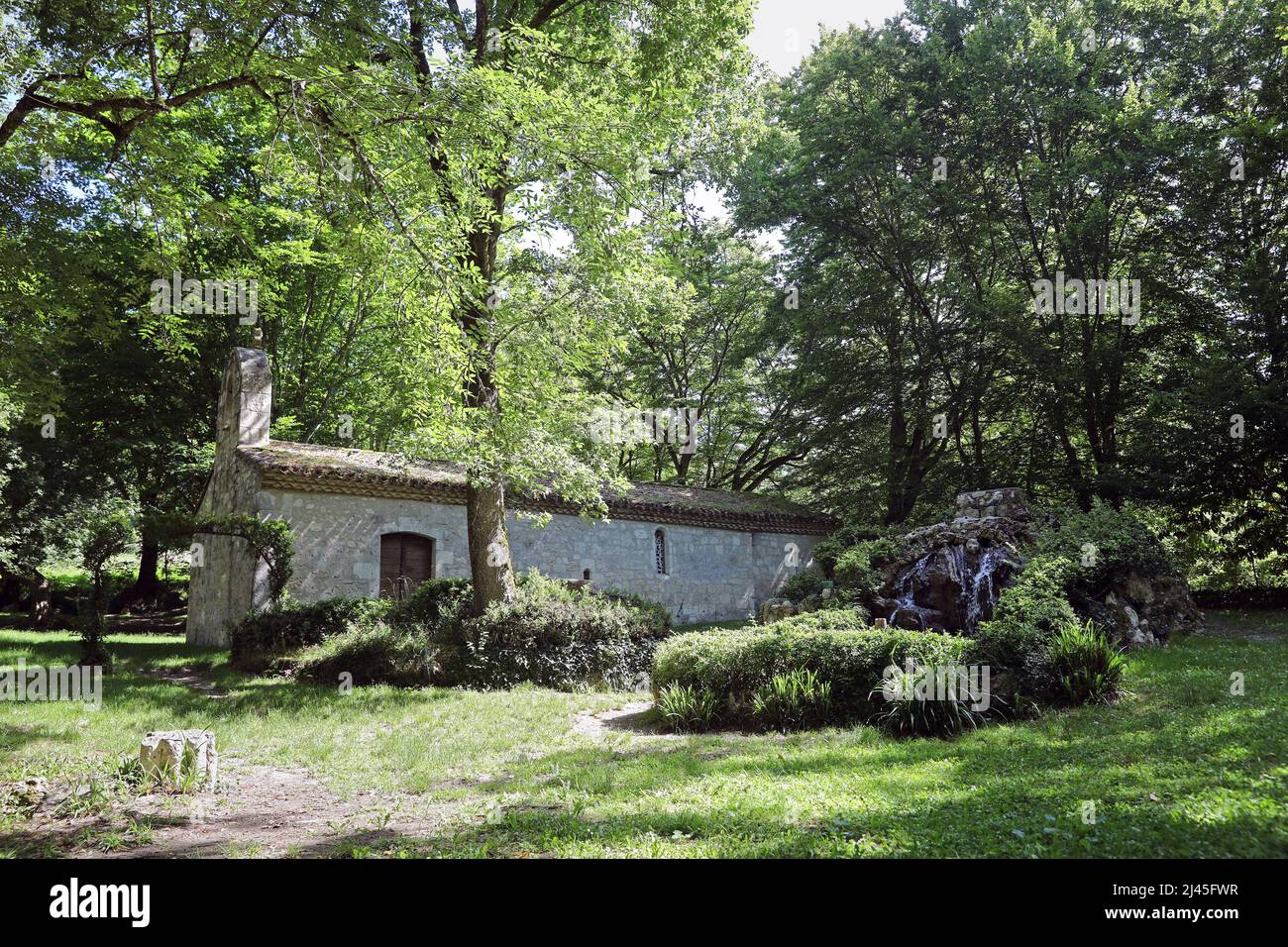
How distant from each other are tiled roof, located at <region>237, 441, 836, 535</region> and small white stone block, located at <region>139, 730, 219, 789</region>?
6320 mm

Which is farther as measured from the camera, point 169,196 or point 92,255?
point 92,255

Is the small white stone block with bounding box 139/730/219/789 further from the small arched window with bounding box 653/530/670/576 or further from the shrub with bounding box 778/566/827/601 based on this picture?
the small arched window with bounding box 653/530/670/576

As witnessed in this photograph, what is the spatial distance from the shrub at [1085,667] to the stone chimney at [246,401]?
49.8ft

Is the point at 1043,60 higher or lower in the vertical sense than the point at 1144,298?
higher

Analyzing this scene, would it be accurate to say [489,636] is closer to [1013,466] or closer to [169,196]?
[169,196]

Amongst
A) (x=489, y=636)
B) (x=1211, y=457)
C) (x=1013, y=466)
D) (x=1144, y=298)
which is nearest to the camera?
(x=489, y=636)

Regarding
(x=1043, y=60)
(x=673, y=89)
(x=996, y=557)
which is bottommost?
(x=996, y=557)

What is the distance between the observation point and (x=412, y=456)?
36.3ft

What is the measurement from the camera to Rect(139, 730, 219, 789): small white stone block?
222 inches

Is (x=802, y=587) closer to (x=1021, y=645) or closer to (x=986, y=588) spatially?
(x=986, y=588)

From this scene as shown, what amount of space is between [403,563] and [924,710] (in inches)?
461

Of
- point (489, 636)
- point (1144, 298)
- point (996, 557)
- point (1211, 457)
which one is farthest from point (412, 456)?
point (1144, 298)

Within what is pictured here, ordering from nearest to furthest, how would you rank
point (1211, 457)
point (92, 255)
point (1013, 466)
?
point (92, 255), point (1211, 457), point (1013, 466)

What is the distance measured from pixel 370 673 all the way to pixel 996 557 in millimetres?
10275
